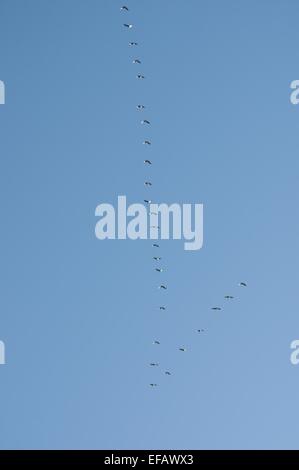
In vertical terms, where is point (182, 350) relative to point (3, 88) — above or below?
below

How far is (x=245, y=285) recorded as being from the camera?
5074 inches
